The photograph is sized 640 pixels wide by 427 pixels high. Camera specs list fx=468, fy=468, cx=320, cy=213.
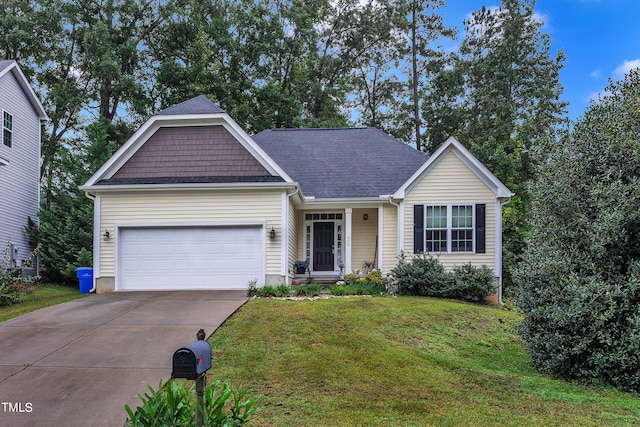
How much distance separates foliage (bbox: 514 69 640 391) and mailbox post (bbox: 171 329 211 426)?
191 inches

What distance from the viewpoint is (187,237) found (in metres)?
13.6

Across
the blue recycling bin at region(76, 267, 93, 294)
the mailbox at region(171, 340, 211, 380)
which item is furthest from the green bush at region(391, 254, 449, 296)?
the mailbox at region(171, 340, 211, 380)

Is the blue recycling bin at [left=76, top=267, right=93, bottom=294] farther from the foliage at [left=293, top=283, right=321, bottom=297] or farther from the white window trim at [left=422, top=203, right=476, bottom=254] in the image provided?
the white window trim at [left=422, top=203, right=476, bottom=254]

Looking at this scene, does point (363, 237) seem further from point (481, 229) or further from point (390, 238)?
point (481, 229)

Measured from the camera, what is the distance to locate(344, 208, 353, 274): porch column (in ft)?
49.6

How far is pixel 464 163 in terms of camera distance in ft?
46.0

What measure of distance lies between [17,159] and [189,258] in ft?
30.0

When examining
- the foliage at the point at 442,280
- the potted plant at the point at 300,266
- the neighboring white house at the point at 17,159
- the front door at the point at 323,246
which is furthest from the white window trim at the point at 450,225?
the neighboring white house at the point at 17,159

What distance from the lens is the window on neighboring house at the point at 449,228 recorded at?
1380 centimetres

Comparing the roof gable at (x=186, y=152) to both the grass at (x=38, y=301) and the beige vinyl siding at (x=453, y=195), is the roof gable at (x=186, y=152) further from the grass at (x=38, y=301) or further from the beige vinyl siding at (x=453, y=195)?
the beige vinyl siding at (x=453, y=195)

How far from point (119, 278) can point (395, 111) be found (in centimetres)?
2128

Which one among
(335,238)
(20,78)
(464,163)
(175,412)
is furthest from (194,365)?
(20,78)

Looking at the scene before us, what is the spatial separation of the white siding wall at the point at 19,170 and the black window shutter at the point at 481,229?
15.7 m

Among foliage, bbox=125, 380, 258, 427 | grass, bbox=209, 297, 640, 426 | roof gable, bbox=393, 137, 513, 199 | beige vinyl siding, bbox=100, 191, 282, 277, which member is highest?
roof gable, bbox=393, 137, 513, 199
